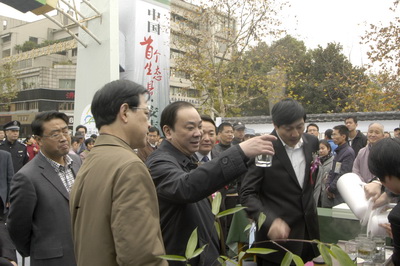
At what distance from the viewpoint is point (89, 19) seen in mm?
9094

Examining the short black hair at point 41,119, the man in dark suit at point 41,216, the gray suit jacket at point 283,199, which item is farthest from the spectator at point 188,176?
the short black hair at point 41,119

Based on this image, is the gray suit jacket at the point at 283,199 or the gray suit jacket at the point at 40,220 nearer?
the gray suit jacket at the point at 40,220

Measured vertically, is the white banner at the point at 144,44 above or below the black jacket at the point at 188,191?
above

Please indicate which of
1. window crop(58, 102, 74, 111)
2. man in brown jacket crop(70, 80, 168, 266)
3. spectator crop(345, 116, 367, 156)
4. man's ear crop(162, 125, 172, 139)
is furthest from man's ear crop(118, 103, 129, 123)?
window crop(58, 102, 74, 111)

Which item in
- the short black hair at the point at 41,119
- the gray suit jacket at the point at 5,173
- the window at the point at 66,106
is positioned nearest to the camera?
the short black hair at the point at 41,119

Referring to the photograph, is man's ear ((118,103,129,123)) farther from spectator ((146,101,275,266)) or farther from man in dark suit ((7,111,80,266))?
man in dark suit ((7,111,80,266))

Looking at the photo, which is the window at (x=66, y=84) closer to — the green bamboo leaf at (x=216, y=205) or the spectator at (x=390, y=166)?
the green bamboo leaf at (x=216, y=205)

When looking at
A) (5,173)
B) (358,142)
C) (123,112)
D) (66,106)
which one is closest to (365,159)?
(358,142)

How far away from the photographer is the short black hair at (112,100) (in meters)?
1.51

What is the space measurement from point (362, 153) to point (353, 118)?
1610 mm

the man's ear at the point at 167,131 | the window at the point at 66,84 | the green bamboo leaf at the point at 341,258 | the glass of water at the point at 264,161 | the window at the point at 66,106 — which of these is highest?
the window at the point at 66,84

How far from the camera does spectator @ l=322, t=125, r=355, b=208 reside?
5387 mm

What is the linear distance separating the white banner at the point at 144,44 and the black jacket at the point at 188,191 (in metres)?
8.52

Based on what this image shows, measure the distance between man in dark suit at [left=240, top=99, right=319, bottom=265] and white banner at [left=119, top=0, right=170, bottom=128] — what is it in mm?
7999
